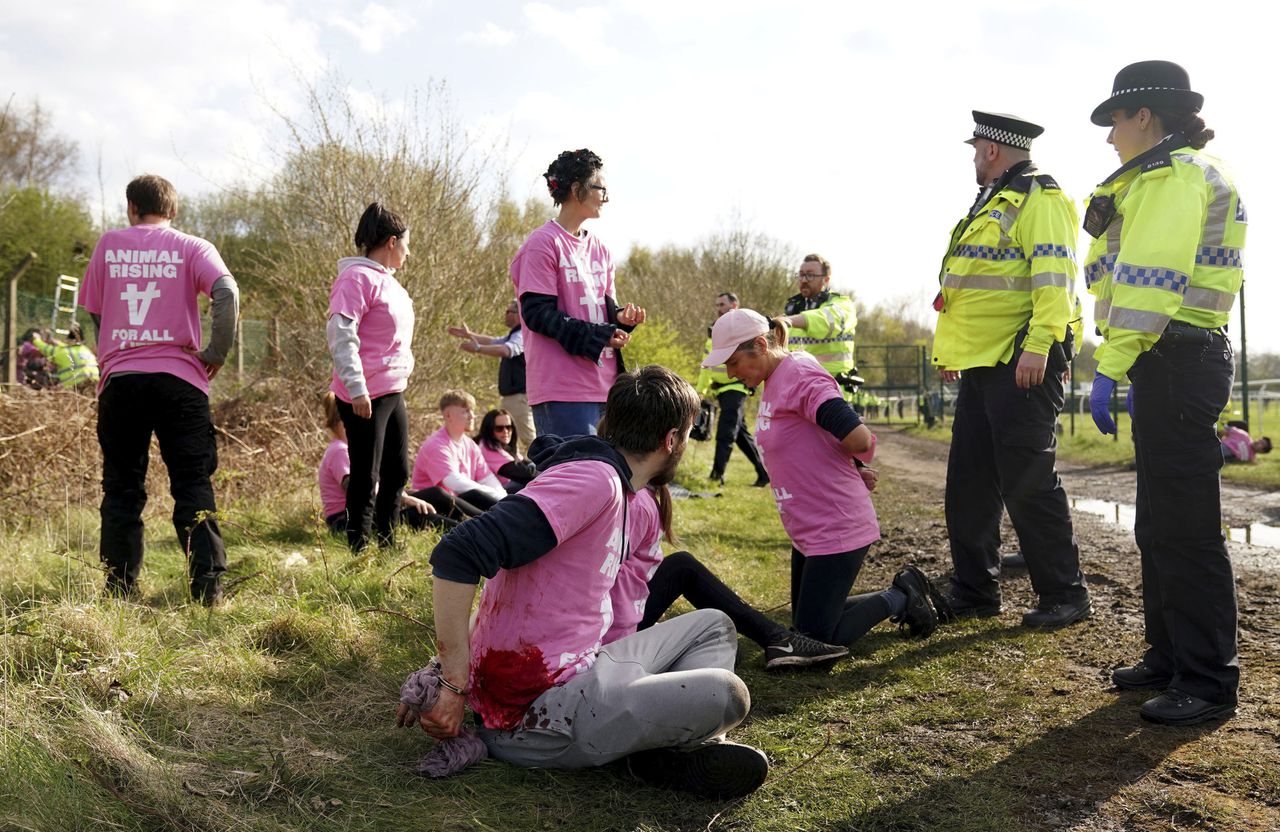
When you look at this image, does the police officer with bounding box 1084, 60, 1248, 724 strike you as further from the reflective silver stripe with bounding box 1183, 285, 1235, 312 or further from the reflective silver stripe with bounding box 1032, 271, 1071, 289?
the reflective silver stripe with bounding box 1032, 271, 1071, 289

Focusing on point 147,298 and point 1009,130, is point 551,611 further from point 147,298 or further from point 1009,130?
point 1009,130

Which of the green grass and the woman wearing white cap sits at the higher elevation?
the woman wearing white cap

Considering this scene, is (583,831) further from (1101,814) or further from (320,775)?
(1101,814)

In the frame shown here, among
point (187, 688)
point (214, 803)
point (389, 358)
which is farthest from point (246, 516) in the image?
point (214, 803)

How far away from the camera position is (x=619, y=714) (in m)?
2.58

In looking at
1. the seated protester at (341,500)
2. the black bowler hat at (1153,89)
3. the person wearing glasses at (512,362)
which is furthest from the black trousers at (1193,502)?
the person wearing glasses at (512,362)

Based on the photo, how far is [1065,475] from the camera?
11734mm

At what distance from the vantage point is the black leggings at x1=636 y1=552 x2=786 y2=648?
3.55m

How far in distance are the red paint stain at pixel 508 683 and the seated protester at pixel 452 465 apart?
390 centimetres

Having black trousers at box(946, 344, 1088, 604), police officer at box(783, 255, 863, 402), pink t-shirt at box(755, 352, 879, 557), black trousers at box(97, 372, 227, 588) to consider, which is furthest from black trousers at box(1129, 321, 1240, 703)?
police officer at box(783, 255, 863, 402)

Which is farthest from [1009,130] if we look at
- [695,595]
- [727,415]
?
[727,415]

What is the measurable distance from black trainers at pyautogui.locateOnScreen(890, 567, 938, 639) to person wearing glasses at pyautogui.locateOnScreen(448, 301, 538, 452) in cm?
429

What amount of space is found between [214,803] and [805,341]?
602 cm

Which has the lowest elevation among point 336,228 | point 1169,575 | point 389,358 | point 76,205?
point 1169,575
